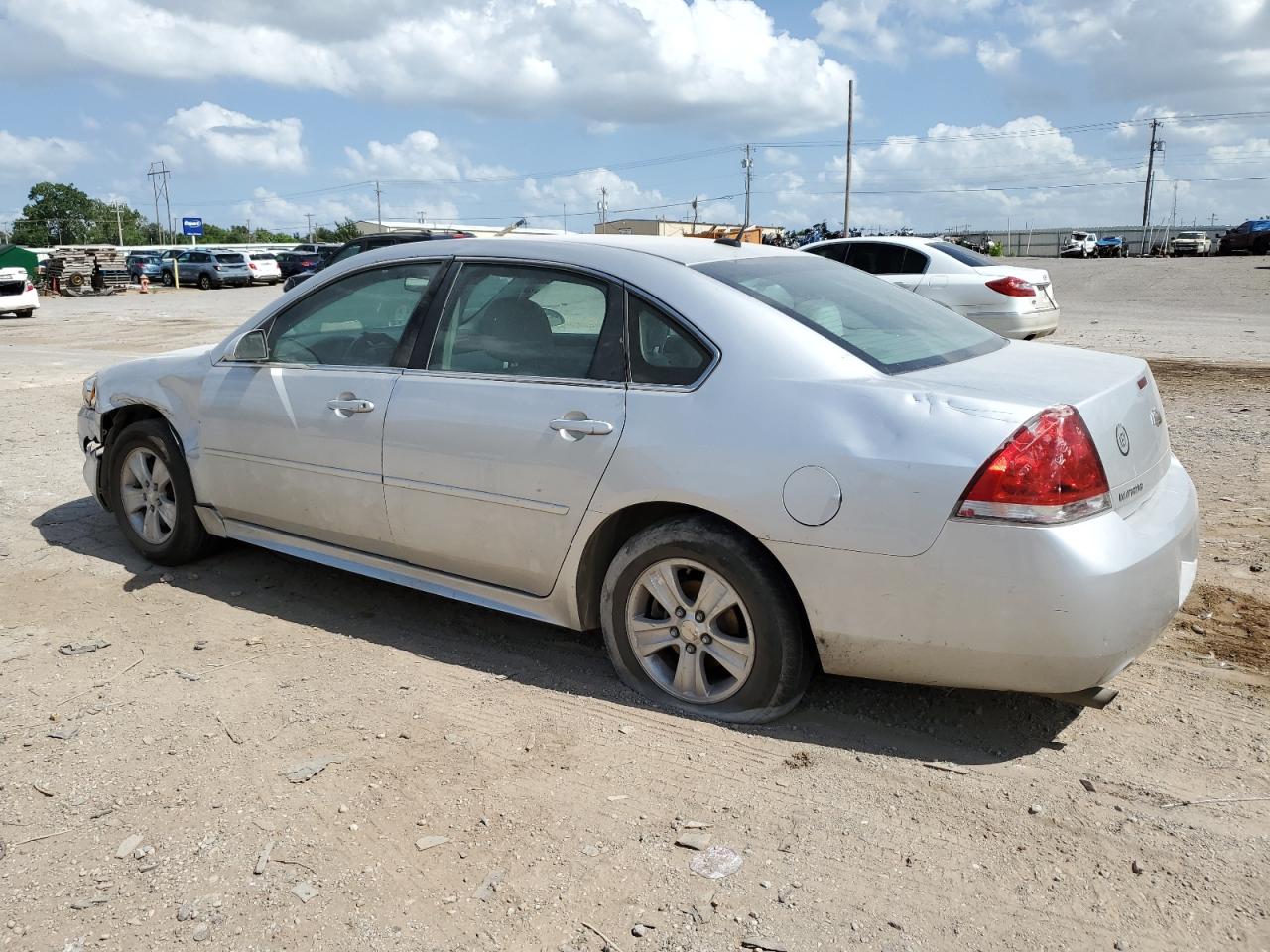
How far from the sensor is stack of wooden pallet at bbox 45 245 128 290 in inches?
1672

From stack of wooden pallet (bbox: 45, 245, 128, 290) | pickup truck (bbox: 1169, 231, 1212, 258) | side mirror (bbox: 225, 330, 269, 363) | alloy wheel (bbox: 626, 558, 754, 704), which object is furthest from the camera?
Result: pickup truck (bbox: 1169, 231, 1212, 258)

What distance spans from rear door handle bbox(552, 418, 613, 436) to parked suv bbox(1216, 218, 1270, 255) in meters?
51.5

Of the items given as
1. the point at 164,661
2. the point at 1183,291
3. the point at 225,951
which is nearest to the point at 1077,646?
the point at 225,951

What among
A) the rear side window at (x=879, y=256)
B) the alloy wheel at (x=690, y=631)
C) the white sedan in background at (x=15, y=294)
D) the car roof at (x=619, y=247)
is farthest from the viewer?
the white sedan in background at (x=15, y=294)

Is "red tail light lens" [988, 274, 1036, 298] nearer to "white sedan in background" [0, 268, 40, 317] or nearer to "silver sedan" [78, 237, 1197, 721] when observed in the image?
"silver sedan" [78, 237, 1197, 721]

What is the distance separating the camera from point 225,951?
8.17 ft

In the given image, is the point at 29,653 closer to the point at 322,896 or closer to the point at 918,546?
the point at 322,896

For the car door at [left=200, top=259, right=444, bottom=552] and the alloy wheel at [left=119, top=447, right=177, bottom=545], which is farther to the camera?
the alloy wheel at [left=119, top=447, right=177, bottom=545]

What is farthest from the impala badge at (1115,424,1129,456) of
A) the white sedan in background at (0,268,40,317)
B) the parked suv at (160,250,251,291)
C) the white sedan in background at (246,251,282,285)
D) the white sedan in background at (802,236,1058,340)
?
the parked suv at (160,250,251,291)

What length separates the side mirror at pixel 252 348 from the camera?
473cm

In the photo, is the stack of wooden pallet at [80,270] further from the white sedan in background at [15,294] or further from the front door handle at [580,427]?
the front door handle at [580,427]

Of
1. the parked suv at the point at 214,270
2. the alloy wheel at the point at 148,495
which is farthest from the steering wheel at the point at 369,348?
the parked suv at the point at 214,270

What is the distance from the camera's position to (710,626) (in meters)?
3.50

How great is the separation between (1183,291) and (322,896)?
30666mm
